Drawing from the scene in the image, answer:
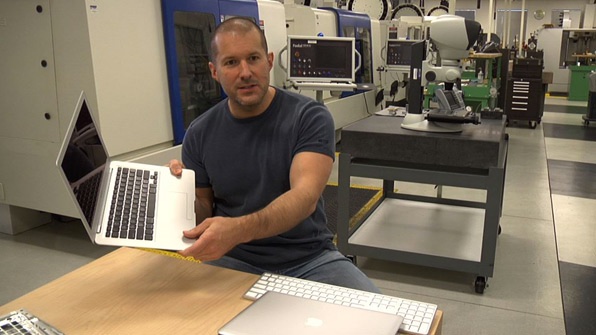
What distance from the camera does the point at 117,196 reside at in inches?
46.4

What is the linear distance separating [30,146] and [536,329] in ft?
9.75

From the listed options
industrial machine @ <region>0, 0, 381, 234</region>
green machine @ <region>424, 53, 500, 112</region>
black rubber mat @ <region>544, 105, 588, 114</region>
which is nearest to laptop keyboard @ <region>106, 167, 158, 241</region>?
industrial machine @ <region>0, 0, 381, 234</region>

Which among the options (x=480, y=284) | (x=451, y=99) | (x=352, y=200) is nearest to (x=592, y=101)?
(x=352, y=200)

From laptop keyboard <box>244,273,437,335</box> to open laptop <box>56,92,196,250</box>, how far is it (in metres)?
Answer: 0.20

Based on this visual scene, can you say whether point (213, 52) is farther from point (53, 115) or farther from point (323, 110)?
point (53, 115)

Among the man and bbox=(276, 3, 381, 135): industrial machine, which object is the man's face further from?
bbox=(276, 3, 381, 135): industrial machine

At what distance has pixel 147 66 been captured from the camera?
10.2 ft

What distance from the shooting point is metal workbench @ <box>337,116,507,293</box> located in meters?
2.62

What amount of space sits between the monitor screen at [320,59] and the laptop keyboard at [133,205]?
3.12 metres

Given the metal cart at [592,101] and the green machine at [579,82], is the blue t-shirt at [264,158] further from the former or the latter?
the green machine at [579,82]

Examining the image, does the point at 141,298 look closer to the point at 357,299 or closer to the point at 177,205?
the point at 177,205

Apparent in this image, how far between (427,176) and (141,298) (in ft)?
6.23

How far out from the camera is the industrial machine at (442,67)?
2.75 metres

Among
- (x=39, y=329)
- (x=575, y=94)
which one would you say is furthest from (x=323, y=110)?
(x=575, y=94)
